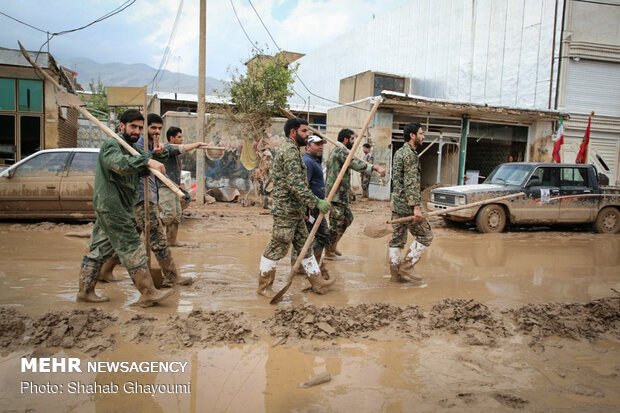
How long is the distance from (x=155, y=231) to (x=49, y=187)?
15.6 feet

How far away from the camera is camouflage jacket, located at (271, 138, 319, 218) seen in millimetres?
4309

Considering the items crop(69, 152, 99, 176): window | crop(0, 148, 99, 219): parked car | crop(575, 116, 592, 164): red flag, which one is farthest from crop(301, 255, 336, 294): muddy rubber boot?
crop(575, 116, 592, 164): red flag

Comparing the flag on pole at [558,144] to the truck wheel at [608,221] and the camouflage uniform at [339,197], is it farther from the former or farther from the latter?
the camouflage uniform at [339,197]

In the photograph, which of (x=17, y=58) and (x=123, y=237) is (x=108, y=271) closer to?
(x=123, y=237)

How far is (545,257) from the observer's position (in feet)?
24.6

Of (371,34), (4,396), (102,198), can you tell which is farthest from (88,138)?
(4,396)

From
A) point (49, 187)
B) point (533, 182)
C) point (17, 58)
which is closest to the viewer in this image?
point (49, 187)

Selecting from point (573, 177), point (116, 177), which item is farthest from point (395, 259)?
point (573, 177)

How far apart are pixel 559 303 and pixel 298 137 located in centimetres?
339

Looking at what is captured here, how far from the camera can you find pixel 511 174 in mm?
10219

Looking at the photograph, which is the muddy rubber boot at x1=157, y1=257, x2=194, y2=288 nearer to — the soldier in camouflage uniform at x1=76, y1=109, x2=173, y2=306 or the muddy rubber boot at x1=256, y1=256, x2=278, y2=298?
the soldier in camouflage uniform at x1=76, y1=109, x2=173, y2=306

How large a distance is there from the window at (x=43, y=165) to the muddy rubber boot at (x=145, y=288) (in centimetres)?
564

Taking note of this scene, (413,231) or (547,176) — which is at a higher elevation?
(547,176)

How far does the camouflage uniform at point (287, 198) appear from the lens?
14.2 feet
